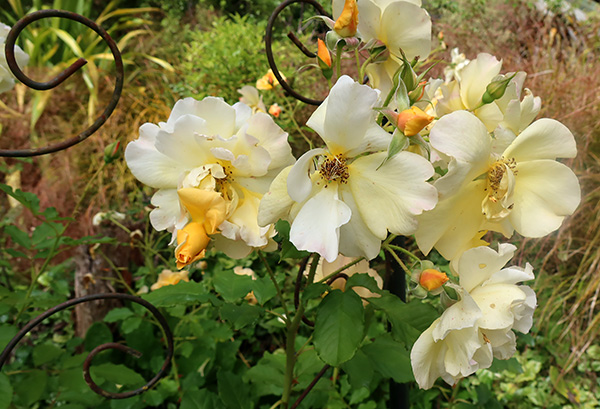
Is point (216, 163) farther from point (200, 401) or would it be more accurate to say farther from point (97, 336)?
point (97, 336)

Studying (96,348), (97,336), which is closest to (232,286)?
(96,348)

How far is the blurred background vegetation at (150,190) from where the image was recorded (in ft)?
3.90

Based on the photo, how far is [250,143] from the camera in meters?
0.44

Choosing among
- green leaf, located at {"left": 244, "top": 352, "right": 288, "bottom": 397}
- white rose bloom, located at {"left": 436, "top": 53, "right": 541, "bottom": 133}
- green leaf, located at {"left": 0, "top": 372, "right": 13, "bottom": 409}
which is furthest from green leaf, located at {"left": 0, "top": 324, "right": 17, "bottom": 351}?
white rose bloom, located at {"left": 436, "top": 53, "right": 541, "bottom": 133}

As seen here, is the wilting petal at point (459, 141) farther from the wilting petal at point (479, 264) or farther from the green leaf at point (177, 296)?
the green leaf at point (177, 296)

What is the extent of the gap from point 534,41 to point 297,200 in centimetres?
356

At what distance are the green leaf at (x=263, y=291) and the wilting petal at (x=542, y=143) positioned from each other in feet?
1.58

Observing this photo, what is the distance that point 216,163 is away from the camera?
46 centimetres

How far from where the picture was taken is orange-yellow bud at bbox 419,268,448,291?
41 centimetres

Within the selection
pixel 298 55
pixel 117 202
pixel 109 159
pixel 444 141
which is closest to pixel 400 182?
pixel 444 141

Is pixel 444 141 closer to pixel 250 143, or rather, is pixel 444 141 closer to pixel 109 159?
pixel 250 143

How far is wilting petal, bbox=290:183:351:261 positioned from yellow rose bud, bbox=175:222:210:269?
96mm

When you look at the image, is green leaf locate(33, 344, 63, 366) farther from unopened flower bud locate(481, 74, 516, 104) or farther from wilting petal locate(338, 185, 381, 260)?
unopened flower bud locate(481, 74, 516, 104)

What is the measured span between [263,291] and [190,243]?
1.30 ft
